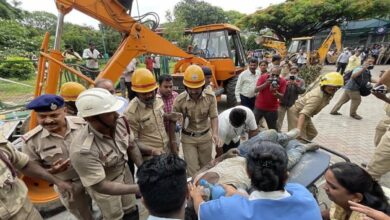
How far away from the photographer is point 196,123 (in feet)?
11.1

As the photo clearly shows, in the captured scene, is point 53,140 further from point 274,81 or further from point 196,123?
point 274,81

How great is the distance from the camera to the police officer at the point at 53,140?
2.13 meters

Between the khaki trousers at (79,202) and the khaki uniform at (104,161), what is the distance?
0.19 metres

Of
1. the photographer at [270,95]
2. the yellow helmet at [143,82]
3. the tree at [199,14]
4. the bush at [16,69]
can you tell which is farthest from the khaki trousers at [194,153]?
the tree at [199,14]

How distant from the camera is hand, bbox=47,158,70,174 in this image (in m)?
2.09

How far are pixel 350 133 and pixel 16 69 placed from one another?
635 inches

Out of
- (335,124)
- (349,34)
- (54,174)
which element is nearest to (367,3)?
(349,34)

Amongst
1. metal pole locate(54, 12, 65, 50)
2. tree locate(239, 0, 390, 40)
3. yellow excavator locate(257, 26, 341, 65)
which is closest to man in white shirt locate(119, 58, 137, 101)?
metal pole locate(54, 12, 65, 50)

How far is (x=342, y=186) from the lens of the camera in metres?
1.69

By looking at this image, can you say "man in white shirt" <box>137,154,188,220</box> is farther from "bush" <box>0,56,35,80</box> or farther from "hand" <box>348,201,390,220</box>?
"bush" <box>0,56,35,80</box>

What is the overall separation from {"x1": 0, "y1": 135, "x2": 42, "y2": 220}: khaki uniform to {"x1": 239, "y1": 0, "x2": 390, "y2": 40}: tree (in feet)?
75.8

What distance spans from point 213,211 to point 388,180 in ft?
11.2

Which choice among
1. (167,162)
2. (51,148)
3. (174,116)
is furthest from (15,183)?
(174,116)

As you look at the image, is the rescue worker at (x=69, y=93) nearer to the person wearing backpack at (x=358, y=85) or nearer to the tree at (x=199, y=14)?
the person wearing backpack at (x=358, y=85)
